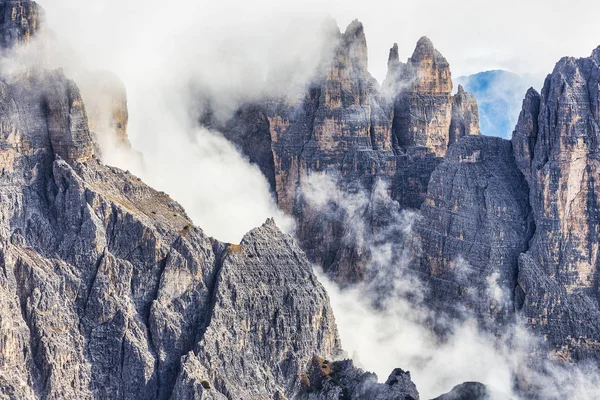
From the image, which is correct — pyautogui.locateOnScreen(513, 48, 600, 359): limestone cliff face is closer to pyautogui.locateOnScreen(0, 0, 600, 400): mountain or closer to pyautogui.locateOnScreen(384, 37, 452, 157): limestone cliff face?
pyautogui.locateOnScreen(0, 0, 600, 400): mountain

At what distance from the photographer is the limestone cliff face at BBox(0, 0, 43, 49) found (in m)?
111

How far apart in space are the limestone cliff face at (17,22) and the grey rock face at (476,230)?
40.8m

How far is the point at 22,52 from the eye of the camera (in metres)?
112

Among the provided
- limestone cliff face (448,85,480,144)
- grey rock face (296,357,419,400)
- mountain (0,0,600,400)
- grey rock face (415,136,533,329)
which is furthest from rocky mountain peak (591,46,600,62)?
grey rock face (296,357,419,400)

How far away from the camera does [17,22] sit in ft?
367

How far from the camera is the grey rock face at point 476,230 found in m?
118

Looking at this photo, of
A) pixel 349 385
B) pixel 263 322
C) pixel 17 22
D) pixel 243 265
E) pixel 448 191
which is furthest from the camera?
pixel 448 191

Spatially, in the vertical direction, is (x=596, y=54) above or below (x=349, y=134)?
below

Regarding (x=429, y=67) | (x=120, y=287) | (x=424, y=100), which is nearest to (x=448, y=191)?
(x=424, y=100)

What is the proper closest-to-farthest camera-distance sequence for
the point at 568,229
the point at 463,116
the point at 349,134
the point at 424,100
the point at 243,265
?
the point at 243,265 → the point at 568,229 → the point at 349,134 → the point at 424,100 → the point at 463,116

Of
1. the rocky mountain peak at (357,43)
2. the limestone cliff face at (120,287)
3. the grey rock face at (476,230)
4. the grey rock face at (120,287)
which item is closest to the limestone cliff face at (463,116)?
the rocky mountain peak at (357,43)

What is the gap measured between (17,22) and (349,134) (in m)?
45.0

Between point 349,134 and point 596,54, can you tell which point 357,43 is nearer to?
point 349,134

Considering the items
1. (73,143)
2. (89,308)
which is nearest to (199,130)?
(73,143)
